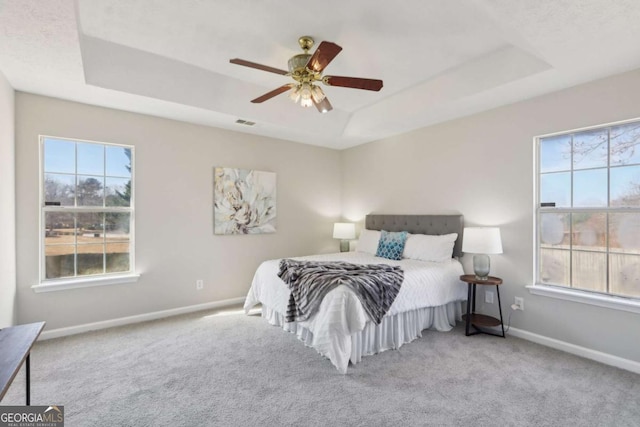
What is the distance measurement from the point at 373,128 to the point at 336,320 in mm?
2823

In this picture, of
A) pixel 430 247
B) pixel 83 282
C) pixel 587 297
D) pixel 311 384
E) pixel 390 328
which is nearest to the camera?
pixel 311 384

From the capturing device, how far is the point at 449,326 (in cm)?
337

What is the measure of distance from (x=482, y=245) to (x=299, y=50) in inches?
103

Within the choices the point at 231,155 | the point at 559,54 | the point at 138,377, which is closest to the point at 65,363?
the point at 138,377

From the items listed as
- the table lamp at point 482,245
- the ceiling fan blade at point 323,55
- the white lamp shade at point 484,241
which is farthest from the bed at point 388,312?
the ceiling fan blade at point 323,55

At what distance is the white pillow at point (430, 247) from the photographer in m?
3.59

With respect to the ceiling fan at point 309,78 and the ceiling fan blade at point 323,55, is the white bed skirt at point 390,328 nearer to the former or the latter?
the ceiling fan at point 309,78

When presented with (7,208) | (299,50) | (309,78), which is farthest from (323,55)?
(7,208)

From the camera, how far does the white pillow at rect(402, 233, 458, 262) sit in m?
3.59

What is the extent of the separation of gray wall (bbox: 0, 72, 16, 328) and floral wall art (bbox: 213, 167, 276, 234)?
6.44ft

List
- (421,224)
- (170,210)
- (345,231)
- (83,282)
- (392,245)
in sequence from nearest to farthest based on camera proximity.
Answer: (83,282) → (170,210) → (392,245) → (421,224) → (345,231)

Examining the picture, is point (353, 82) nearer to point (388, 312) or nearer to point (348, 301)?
point (348, 301)

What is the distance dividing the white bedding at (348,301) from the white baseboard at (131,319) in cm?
67

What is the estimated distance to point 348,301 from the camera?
249cm
